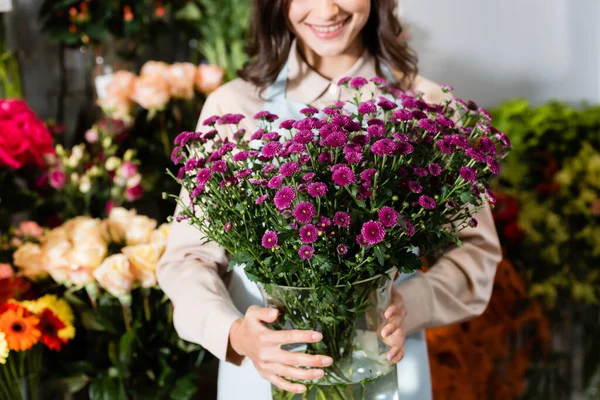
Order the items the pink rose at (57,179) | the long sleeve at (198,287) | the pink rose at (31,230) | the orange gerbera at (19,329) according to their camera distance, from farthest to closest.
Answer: the pink rose at (57,179) < the pink rose at (31,230) < the orange gerbera at (19,329) < the long sleeve at (198,287)

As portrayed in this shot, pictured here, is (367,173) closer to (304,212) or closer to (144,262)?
(304,212)

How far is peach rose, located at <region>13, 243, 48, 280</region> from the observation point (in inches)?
56.9

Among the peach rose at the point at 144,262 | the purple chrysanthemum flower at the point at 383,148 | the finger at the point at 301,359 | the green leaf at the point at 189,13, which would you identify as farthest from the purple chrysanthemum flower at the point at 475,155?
the green leaf at the point at 189,13

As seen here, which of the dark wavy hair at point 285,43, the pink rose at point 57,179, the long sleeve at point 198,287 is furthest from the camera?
the pink rose at point 57,179

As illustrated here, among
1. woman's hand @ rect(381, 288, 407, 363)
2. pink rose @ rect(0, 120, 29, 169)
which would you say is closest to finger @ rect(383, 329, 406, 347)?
A: woman's hand @ rect(381, 288, 407, 363)

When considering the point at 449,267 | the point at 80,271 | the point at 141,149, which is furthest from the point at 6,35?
the point at 449,267

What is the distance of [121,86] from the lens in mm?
1804

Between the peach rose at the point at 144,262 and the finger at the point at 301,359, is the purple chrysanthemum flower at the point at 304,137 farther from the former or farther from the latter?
the peach rose at the point at 144,262

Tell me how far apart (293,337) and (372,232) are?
0.21m

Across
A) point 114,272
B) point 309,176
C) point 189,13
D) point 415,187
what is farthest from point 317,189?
point 189,13

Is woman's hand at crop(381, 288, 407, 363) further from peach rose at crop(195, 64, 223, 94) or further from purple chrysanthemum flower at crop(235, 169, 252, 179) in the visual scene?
peach rose at crop(195, 64, 223, 94)

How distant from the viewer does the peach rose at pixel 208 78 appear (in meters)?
1.85

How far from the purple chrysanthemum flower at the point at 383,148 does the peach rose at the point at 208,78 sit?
110cm

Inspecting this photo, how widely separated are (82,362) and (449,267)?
0.75 m
